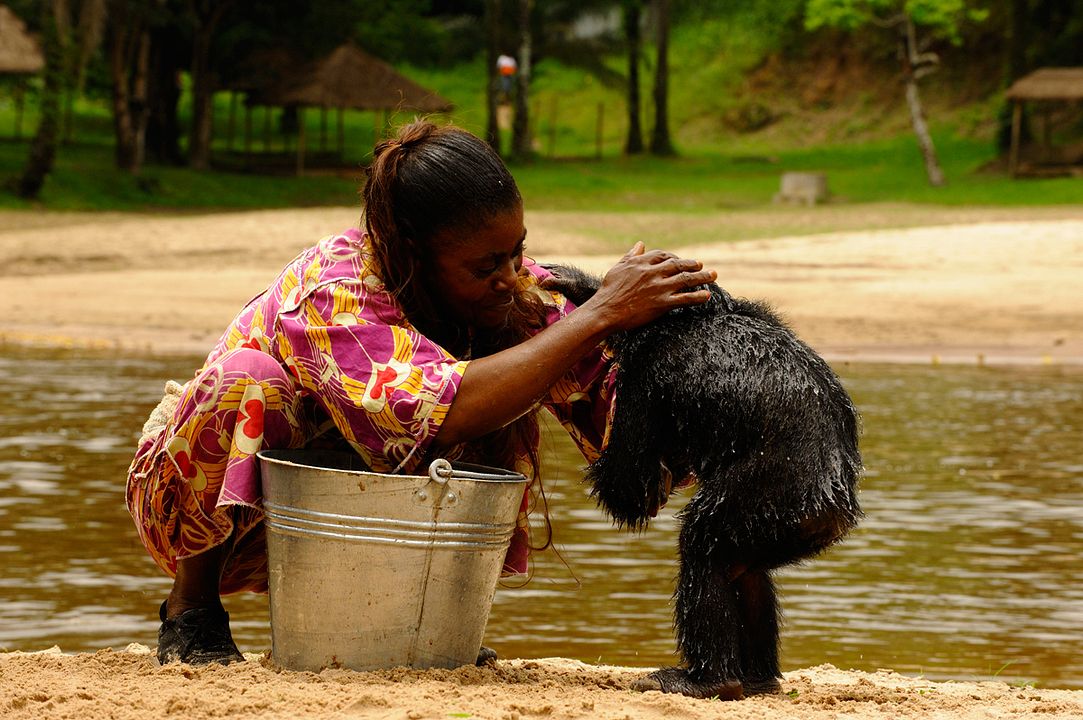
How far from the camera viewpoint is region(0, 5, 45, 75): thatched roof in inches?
950

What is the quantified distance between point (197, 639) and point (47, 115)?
20.9 m

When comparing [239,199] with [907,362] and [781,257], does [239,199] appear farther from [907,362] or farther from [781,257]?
[907,362]

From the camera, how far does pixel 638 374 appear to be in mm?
3025

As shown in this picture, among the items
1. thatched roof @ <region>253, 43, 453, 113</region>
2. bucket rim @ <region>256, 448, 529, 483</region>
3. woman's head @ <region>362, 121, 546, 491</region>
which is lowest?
bucket rim @ <region>256, 448, 529, 483</region>

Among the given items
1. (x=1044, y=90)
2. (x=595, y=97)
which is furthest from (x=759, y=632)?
(x=595, y=97)

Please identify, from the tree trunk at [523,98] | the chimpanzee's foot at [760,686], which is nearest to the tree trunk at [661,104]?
the tree trunk at [523,98]

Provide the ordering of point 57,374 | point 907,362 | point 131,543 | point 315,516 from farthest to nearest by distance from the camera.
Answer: point 907,362 → point 57,374 → point 131,543 → point 315,516

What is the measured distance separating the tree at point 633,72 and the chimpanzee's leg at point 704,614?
34831mm

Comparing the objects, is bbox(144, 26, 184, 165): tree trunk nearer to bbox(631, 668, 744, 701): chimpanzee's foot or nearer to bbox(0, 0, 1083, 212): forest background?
bbox(0, 0, 1083, 212): forest background

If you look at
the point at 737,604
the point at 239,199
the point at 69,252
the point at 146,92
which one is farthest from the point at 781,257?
the point at 146,92

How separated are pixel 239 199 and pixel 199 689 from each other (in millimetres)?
23654

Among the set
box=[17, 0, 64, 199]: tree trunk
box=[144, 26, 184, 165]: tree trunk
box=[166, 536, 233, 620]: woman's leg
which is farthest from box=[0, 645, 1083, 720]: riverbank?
box=[144, 26, 184, 165]: tree trunk

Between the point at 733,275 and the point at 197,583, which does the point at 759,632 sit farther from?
the point at 733,275

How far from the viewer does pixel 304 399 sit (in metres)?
3.15
